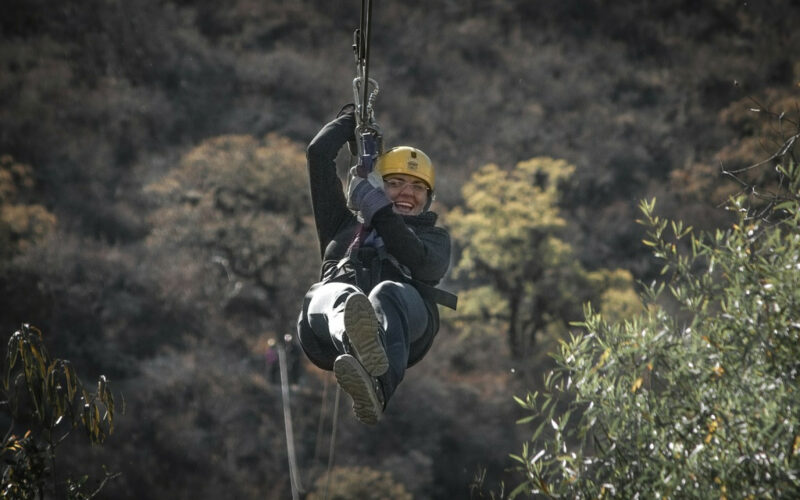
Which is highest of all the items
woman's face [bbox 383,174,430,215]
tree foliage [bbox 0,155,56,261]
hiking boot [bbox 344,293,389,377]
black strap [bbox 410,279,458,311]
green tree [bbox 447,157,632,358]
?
tree foliage [bbox 0,155,56,261]

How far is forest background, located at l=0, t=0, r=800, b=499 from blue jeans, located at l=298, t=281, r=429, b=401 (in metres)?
12.3

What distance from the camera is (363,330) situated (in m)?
5.34

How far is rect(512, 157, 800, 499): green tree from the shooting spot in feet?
14.1

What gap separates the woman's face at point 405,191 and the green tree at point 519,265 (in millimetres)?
27999

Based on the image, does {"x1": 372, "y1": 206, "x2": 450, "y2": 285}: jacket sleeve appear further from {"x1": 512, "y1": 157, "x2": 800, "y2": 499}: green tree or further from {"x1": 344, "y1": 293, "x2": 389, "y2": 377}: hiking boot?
{"x1": 512, "y1": 157, "x2": 800, "y2": 499}: green tree

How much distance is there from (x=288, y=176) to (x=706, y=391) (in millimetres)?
31257

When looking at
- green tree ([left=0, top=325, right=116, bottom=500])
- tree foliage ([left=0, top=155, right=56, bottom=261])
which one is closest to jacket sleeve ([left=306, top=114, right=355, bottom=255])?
green tree ([left=0, top=325, right=116, bottom=500])

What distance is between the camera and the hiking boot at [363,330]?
5.34 m

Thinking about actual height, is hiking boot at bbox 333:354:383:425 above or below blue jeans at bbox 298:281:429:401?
below

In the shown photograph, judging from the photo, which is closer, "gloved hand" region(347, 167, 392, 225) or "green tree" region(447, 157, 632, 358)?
"gloved hand" region(347, 167, 392, 225)

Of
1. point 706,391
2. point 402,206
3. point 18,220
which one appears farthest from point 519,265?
point 706,391

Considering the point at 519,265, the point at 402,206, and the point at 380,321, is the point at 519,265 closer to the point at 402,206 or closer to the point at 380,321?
the point at 402,206

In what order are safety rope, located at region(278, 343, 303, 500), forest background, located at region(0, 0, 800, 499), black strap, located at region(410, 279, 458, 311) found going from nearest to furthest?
black strap, located at region(410, 279, 458, 311) < safety rope, located at region(278, 343, 303, 500) < forest background, located at region(0, 0, 800, 499)

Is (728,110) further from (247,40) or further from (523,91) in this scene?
(247,40)
